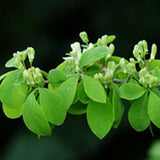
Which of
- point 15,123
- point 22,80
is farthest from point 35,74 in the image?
point 15,123

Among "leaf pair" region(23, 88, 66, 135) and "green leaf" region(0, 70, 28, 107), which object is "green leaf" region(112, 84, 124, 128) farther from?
"green leaf" region(0, 70, 28, 107)

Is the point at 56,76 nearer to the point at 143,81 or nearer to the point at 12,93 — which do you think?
the point at 12,93

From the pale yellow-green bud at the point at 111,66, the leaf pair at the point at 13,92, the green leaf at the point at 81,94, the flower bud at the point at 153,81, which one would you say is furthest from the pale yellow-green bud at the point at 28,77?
the flower bud at the point at 153,81

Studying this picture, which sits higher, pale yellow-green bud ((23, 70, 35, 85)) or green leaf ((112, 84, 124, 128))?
pale yellow-green bud ((23, 70, 35, 85))

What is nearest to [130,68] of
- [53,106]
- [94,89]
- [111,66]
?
[111,66]

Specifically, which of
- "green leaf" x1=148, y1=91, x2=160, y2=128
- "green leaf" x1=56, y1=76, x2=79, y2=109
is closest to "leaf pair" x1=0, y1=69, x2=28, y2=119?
"green leaf" x1=56, y1=76, x2=79, y2=109

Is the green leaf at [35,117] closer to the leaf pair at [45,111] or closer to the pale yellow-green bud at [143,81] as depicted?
the leaf pair at [45,111]
